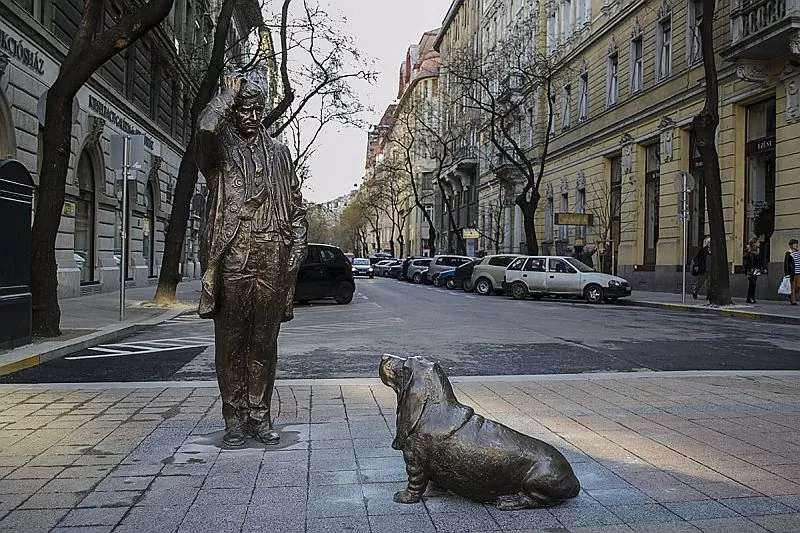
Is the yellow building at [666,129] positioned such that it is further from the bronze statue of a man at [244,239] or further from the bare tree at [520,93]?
the bronze statue of a man at [244,239]

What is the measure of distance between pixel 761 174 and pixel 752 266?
3.78 m

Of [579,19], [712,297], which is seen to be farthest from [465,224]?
[712,297]

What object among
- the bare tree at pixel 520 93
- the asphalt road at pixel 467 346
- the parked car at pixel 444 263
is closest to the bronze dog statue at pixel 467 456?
the asphalt road at pixel 467 346

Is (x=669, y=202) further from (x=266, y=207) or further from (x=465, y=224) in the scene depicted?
(x=465, y=224)

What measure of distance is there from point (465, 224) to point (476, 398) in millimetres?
60894

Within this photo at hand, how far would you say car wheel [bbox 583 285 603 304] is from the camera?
79.2 ft

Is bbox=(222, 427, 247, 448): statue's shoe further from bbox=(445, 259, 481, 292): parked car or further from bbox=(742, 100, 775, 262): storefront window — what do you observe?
bbox=(445, 259, 481, 292): parked car

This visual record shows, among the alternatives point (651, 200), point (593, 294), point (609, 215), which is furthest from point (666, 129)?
point (593, 294)

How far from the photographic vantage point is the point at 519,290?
2591 centimetres

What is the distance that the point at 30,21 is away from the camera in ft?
54.6

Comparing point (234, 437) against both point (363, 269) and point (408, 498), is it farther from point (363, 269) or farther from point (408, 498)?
point (363, 269)

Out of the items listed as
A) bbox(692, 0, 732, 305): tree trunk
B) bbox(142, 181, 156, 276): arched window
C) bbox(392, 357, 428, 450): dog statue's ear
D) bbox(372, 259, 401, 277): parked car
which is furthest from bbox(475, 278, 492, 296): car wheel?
bbox(372, 259, 401, 277): parked car

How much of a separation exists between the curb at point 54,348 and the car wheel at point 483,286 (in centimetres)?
1788

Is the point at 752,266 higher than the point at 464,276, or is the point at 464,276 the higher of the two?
the point at 752,266
